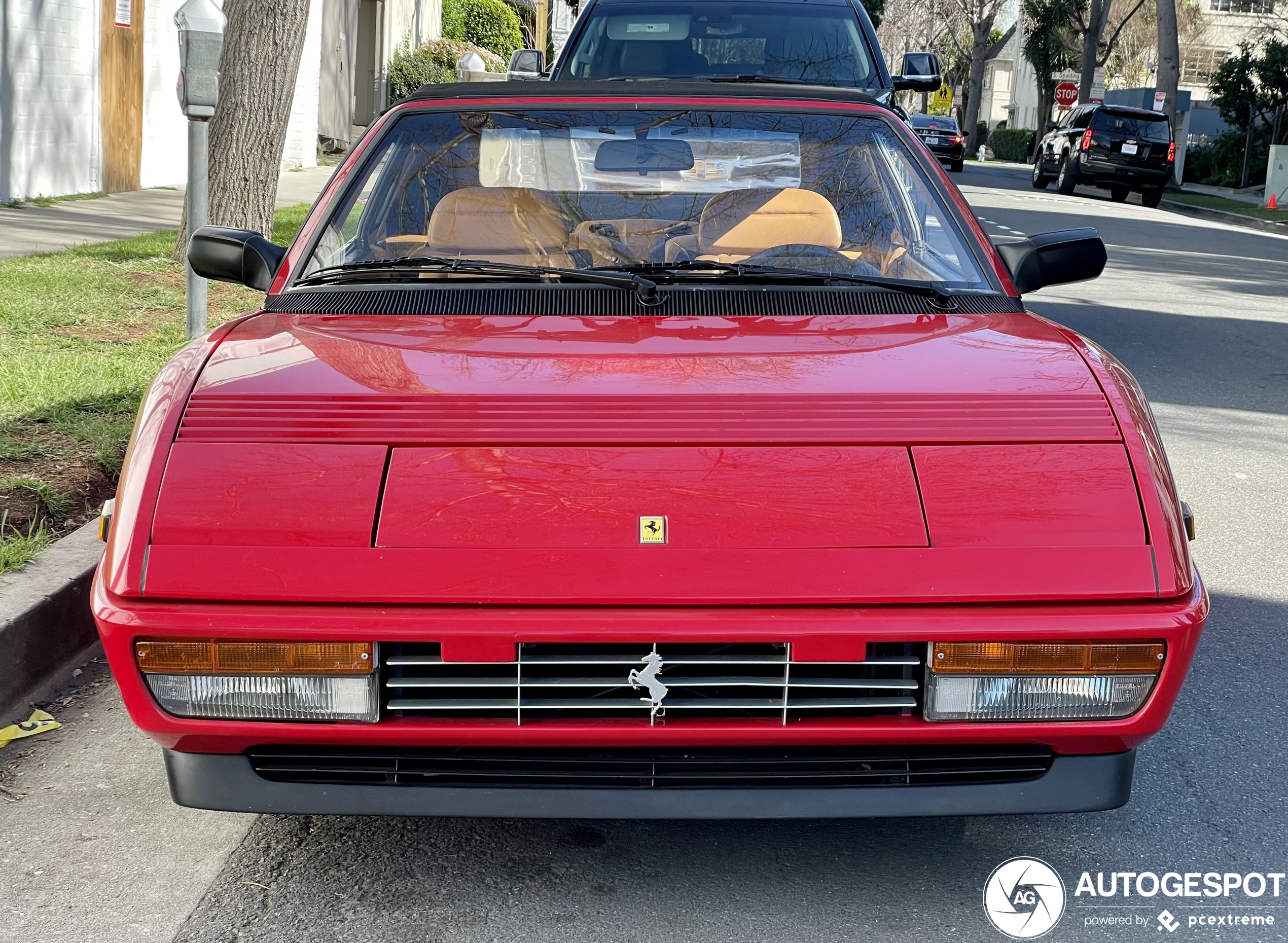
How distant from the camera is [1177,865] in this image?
2.87m

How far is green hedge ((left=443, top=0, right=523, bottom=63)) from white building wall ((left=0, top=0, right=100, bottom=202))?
2257cm

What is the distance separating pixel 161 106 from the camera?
17.1 meters

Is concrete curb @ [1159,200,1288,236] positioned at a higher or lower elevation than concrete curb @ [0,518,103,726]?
higher

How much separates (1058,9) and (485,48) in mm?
26919

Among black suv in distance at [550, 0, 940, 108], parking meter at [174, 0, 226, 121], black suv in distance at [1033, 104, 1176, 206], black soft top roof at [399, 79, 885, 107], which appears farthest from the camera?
black suv in distance at [1033, 104, 1176, 206]

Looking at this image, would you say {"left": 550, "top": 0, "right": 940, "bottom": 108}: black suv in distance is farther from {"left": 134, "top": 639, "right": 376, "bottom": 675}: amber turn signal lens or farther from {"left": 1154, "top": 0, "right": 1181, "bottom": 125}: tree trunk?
{"left": 1154, "top": 0, "right": 1181, "bottom": 125}: tree trunk

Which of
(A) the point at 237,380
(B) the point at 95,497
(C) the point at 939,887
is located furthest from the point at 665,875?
(B) the point at 95,497

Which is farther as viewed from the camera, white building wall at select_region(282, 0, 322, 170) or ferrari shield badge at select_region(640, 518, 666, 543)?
white building wall at select_region(282, 0, 322, 170)

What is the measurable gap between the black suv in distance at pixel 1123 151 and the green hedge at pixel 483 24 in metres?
15.1

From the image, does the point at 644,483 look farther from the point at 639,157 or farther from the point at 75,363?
the point at 75,363

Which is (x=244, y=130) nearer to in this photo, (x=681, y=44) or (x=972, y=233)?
(x=681, y=44)

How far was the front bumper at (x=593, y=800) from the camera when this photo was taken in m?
2.41

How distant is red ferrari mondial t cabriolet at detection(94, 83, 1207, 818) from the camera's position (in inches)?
91.8

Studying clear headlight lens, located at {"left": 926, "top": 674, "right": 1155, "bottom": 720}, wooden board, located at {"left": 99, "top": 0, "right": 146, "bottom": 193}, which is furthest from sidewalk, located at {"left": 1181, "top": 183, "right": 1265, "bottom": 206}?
clear headlight lens, located at {"left": 926, "top": 674, "right": 1155, "bottom": 720}
